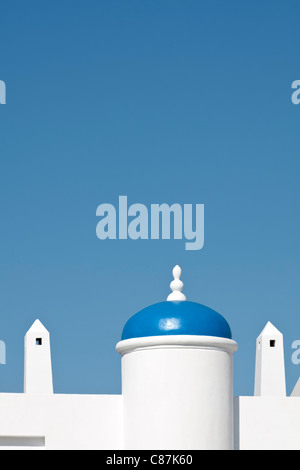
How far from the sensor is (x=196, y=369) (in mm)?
15203

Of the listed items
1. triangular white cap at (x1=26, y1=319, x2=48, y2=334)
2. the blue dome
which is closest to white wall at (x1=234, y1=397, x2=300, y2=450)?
the blue dome

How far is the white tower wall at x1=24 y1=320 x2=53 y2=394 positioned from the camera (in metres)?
19.5

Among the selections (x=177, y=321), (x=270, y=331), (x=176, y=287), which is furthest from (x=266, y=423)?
(x=270, y=331)

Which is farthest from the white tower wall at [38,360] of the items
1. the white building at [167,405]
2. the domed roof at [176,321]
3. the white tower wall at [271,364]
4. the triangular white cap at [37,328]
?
the white tower wall at [271,364]

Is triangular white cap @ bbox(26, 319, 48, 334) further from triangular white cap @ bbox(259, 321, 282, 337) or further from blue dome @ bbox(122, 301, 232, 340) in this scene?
triangular white cap @ bbox(259, 321, 282, 337)

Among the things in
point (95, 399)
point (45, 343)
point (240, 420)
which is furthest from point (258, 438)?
point (45, 343)

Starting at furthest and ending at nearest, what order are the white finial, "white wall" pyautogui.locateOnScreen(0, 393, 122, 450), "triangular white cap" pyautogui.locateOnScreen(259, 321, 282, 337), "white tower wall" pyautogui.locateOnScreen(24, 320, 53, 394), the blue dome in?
"triangular white cap" pyautogui.locateOnScreen(259, 321, 282, 337)
"white tower wall" pyautogui.locateOnScreen(24, 320, 53, 394)
the white finial
"white wall" pyautogui.locateOnScreen(0, 393, 122, 450)
the blue dome

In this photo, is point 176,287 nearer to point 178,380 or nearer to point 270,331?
point 178,380

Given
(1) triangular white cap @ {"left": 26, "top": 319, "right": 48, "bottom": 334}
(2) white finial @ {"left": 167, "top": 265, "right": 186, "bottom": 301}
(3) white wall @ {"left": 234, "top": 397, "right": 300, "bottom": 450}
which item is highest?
(2) white finial @ {"left": 167, "top": 265, "right": 186, "bottom": 301}

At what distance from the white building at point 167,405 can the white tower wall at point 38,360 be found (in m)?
3.74

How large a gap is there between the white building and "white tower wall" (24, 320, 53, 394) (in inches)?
147

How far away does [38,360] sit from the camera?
19.6 meters

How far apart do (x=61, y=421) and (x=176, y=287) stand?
10.6 feet
